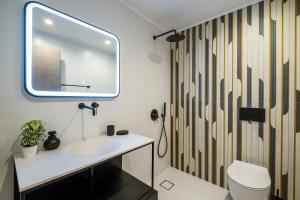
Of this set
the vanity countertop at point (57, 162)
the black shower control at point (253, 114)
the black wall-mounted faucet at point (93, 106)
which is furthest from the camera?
the black shower control at point (253, 114)

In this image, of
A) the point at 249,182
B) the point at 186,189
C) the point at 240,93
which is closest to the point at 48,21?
the point at 240,93

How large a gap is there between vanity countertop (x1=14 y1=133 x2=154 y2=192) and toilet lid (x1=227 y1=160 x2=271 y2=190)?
0.98m

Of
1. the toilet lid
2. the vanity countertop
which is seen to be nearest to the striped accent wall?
the toilet lid

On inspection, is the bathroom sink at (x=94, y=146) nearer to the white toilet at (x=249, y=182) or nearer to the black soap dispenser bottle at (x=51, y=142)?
the black soap dispenser bottle at (x=51, y=142)

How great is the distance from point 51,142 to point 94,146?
13.6 inches

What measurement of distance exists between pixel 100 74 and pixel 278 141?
6.82 ft

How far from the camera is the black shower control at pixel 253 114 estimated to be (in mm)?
1615

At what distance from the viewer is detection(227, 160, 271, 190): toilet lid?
126 centimetres

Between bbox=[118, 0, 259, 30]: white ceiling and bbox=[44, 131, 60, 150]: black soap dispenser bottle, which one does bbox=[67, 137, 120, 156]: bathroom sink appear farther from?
bbox=[118, 0, 259, 30]: white ceiling

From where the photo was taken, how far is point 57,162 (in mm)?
853

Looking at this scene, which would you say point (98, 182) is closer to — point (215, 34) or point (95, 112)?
point (95, 112)

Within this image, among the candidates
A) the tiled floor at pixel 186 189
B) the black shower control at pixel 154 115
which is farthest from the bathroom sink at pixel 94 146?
the tiled floor at pixel 186 189

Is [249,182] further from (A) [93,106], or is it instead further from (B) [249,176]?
(A) [93,106]

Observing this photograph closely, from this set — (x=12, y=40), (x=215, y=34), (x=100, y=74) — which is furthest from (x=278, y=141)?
(x=12, y=40)
